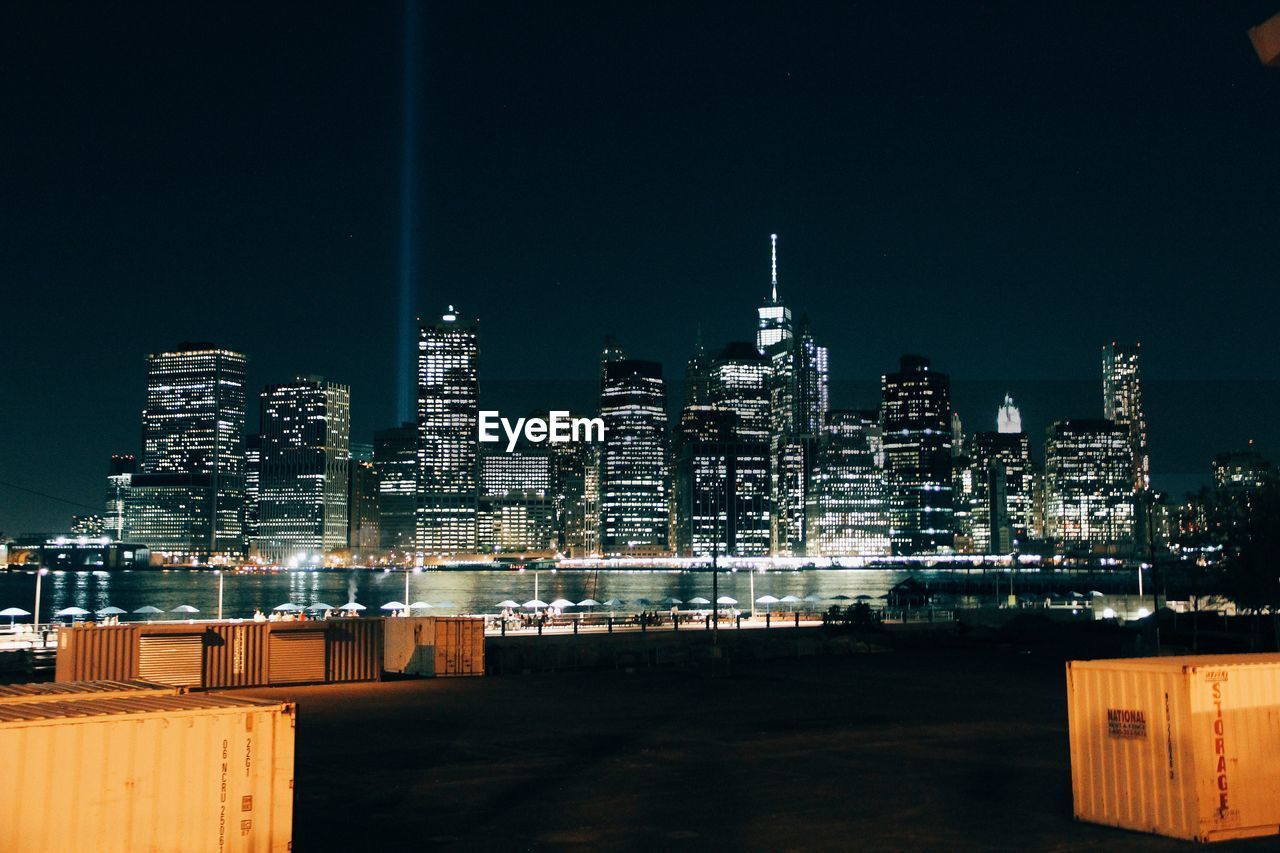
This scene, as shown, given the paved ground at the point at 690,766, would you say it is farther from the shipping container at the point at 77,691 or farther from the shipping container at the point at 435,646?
the shipping container at the point at 77,691

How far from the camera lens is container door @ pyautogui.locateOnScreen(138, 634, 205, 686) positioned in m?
36.6

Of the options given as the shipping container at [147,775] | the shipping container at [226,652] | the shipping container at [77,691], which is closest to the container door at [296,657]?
the shipping container at [226,652]

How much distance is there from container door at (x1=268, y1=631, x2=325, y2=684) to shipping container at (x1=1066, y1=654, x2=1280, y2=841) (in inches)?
1099

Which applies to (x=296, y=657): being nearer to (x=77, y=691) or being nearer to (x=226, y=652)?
(x=226, y=652)

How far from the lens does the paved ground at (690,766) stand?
17.5 meters

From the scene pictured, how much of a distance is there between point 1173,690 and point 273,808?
11.3 meters

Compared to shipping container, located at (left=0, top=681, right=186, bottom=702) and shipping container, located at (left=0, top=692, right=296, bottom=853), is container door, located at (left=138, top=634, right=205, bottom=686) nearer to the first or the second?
shipping container, located at (left=0, top=681, right=186, bottom=702)

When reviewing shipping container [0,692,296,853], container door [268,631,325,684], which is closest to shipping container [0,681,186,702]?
shipping container [0,692,296,853]

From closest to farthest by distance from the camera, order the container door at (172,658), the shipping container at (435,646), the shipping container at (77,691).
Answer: the shipping container at (77,691)
the container door at (172,658)
the shipping container at (435,646)

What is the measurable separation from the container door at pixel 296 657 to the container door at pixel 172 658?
7.69 ft

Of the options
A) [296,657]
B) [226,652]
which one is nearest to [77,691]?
[226,652]

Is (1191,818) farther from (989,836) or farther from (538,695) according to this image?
(538,695)

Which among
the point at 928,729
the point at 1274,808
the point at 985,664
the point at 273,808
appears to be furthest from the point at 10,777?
the point at 985,664

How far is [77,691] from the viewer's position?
Answer: 1669cm
